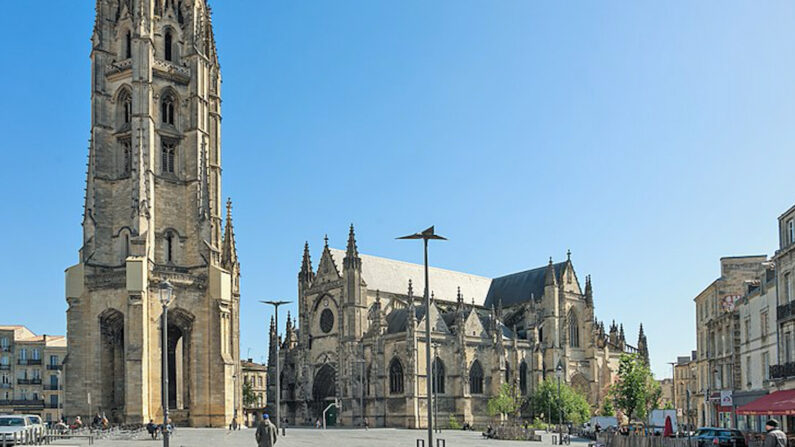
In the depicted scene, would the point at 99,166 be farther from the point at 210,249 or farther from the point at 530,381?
the point at 530,381

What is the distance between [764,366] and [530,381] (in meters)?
38.6

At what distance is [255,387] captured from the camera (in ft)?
365

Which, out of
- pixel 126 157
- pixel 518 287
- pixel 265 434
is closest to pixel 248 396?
pixel 518 287

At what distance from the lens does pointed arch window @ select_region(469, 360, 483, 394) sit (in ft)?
230

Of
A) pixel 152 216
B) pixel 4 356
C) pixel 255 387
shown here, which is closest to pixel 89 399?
pixel 152 216

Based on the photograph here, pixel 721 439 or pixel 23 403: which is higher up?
pixel 721 439

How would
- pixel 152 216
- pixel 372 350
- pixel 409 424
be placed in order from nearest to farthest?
pixel 152 216, pixel 409 424, pixel 372 350

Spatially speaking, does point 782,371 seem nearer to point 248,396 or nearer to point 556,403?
point 556,403

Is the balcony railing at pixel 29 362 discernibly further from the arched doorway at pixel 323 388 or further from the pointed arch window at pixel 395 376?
the pointed arch window at pixel 395 376

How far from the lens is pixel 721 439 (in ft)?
92.9

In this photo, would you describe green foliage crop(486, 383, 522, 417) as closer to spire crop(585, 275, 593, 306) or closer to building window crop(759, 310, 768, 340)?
spire crop(585, 275, 593, 306)

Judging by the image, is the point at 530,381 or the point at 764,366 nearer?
Answer: the point at 764,366

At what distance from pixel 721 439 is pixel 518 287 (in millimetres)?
56378

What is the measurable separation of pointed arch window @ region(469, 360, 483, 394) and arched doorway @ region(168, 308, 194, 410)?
2441 cm
